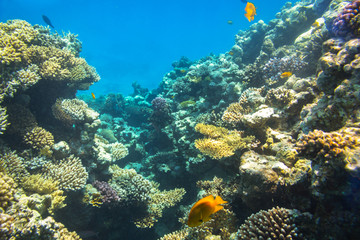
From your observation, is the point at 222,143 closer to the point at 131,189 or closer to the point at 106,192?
the point at 131,189

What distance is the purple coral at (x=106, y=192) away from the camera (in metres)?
5.95

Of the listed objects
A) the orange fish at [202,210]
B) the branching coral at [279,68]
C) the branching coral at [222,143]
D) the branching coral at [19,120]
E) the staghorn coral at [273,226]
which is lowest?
the staghorn coral at [273,226]

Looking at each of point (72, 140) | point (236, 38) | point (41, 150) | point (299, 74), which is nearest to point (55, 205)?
point (41, 150)

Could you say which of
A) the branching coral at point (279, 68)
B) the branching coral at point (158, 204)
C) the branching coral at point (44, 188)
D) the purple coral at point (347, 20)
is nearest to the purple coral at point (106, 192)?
the branching coral at point (158, 204)

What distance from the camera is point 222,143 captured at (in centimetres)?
512

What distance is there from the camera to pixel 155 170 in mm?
8586

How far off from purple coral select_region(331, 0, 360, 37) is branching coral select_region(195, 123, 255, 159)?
326cm

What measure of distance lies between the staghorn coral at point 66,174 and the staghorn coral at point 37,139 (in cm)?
67

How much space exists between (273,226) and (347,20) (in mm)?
4850

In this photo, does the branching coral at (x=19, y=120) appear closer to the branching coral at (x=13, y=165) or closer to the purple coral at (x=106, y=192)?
the branching coral at (x=13, y=165)

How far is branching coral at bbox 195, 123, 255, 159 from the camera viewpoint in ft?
15.8

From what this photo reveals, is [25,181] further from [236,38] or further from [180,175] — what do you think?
[236,38]

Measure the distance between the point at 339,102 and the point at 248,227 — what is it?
2609mm

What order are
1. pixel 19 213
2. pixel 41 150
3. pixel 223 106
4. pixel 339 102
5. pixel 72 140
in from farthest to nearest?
pixel 223 106 < pixel 72 140 < pixel 41 150 < pixel 19 213 < pixel 339 102
